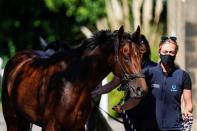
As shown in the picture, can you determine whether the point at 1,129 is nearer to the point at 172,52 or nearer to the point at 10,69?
the point at 10,69

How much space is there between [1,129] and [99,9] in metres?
10.7

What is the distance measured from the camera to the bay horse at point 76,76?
8008 mm

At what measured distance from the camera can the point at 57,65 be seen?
340 inches

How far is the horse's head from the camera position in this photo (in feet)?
25.5

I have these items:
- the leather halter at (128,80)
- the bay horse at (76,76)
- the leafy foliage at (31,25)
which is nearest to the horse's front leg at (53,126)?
the bay horse at (76,76)

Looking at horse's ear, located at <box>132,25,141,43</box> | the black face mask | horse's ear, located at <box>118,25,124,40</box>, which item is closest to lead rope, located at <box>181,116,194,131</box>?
the black face mask

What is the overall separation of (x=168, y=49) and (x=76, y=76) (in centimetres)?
109

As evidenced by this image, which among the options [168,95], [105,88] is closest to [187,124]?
[168,95]

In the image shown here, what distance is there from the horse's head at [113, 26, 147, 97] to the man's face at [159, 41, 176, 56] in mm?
251

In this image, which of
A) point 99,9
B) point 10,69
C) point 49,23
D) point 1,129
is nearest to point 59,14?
point 49,23

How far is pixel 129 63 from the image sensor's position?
7938 millimetres

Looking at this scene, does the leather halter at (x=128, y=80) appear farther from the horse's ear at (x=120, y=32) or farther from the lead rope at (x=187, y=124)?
the lead rope at (x=187, y=124)

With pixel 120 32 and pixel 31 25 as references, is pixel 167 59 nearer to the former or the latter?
pixel 120 32

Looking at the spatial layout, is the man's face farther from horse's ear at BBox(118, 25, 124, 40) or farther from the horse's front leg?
the horse's front leg
